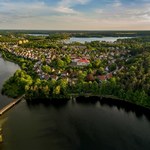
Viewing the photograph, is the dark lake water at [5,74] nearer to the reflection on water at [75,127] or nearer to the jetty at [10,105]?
the jetty at [10,105]

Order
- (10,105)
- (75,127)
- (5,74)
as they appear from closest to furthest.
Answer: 1. (75,127)
2. (10,105)
3. (5,74)

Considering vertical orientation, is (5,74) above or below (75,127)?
above

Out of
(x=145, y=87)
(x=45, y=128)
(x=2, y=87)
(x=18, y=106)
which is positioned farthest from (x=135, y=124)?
(x=2, y=87)

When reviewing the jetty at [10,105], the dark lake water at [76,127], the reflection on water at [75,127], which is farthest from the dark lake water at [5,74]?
the reflection on water at [75,127]

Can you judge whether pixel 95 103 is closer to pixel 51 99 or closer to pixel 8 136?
pixel 51 99

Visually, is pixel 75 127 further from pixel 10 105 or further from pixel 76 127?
pixel 10 105

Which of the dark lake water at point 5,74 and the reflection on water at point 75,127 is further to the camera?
the dark lake water at point 5,74

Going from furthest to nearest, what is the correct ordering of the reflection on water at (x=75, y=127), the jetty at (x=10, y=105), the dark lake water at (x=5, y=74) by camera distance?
1. the dark lake water at (x=5, y=74)
2. the jetty at (x=10, y=105)
3. the reflection on water at (x=75, y=127)

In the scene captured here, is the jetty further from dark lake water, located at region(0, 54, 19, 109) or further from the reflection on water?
dark lake water, located at region(0, 54, 19, 109)

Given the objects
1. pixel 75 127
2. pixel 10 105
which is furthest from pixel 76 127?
pixel 10 105
